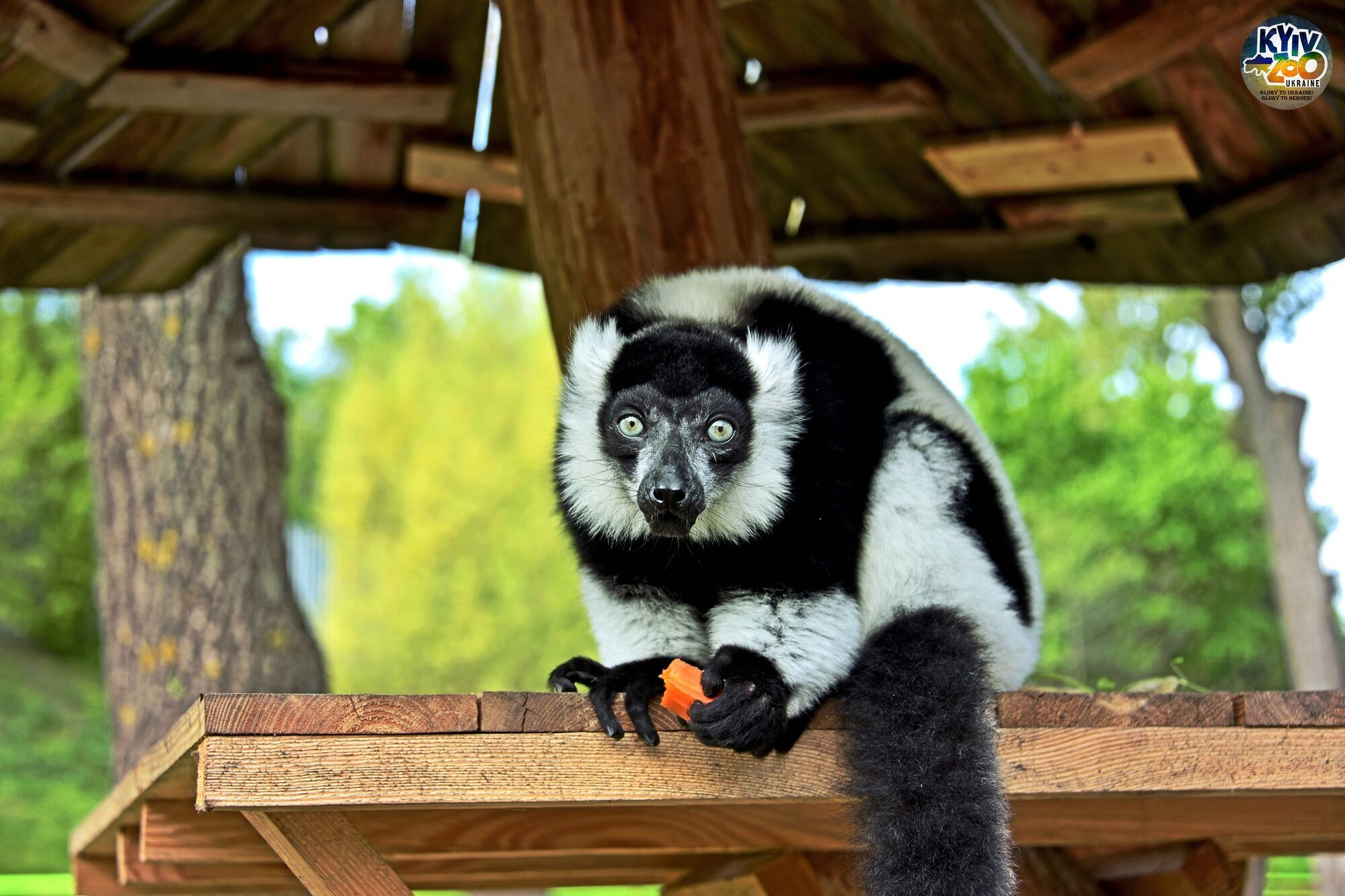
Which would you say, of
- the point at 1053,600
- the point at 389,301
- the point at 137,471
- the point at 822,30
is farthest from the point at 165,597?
the point at 389,301

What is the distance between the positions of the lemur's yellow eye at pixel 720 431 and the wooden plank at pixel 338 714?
895 millimetres

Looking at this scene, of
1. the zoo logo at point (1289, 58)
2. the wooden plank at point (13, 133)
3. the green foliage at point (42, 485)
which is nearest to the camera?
the zoo logo at point (1289, 58)

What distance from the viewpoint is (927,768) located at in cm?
301

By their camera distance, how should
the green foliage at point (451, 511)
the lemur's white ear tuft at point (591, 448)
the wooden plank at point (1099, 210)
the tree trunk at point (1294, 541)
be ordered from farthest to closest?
the green foliage at point (451, 511), the tree trunk at point (1294, 541), the wooden plank at point (1099, 210), the lemur's white ear tuft at point (591, 448)

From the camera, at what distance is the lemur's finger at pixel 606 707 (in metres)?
3.02

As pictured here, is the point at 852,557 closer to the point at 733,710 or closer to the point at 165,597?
the point at 733,710

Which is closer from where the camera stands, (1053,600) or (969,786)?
(969,786)

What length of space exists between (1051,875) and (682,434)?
2128 millimetres

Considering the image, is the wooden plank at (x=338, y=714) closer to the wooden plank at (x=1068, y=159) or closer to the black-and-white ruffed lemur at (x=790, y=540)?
the black-and-white ruffed lemur at (x=790, y=540)

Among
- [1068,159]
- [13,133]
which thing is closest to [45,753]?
[13,133]

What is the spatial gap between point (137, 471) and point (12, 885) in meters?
6.44

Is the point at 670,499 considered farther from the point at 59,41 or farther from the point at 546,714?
the point at 59,41

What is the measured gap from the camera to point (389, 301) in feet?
105

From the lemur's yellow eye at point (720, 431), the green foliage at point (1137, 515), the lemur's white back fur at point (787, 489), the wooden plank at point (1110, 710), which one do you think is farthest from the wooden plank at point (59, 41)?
the green foliage at point (1137, 515)
